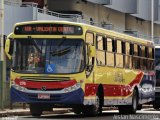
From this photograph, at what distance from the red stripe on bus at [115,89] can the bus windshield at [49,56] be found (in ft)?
3.75

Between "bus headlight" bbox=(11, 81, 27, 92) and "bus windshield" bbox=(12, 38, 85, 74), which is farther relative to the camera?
"bus headlight" bbox=(11, 81, 27, 92)

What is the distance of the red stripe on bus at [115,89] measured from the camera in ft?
83.5

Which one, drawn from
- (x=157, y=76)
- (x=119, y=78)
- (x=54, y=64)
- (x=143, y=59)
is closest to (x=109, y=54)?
(x=119, y=78)

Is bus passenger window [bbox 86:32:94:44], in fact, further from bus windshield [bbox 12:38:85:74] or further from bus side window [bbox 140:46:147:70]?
bus side window [bbox 140:46:147:70]

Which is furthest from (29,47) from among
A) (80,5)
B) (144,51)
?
(80,5)

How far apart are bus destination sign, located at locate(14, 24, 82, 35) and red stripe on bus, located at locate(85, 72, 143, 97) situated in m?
A: 2.13

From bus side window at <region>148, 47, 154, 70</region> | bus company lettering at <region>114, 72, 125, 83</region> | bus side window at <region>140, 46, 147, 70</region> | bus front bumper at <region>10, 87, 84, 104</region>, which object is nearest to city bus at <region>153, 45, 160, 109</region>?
bus side window at <region>148, 47, 154, 70</region>

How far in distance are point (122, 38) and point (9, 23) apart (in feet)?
31.8

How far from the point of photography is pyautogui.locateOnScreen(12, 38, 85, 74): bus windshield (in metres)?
24.5

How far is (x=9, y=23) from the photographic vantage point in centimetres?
3747

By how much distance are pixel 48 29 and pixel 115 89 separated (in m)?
5.28

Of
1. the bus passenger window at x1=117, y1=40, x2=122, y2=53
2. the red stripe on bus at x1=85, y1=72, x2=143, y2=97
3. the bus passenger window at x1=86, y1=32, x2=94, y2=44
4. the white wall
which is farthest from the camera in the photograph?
the white wall

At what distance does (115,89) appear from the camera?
28875mm

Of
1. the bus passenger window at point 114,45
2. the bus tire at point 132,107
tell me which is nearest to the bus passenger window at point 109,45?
the bus passenger window at point 114,45
